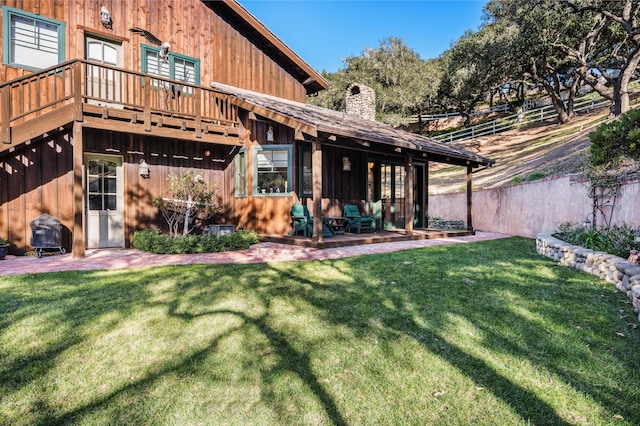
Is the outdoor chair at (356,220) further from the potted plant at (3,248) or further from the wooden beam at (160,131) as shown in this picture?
the potted plant at (3,248)

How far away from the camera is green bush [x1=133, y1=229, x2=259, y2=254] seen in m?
6.75

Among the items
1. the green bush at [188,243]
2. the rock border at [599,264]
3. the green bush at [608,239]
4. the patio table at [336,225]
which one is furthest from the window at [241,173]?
the green bush at [608,239]

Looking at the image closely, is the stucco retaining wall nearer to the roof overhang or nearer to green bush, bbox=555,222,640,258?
green bush, bbox=555,222,640,258

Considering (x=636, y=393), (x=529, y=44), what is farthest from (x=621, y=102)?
(x=636, y=393)

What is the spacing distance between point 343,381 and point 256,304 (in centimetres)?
155

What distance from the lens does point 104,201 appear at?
7.88m

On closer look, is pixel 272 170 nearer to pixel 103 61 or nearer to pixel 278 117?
pixel 278 117

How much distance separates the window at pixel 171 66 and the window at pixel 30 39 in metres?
1.71

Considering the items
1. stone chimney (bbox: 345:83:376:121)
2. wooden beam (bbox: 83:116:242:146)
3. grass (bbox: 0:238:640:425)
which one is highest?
stone chimney (bbox: 345:83:376:121)

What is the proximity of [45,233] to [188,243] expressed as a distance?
8.53 feet

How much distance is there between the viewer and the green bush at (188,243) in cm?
675

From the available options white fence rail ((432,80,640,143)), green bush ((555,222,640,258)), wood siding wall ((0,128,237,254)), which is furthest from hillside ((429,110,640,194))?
wood siding wall ((0,128,237,254))

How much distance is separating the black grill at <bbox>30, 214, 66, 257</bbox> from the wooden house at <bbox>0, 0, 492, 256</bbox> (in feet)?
1.13

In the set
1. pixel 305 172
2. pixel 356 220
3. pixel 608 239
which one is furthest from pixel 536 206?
pixel 305 172
